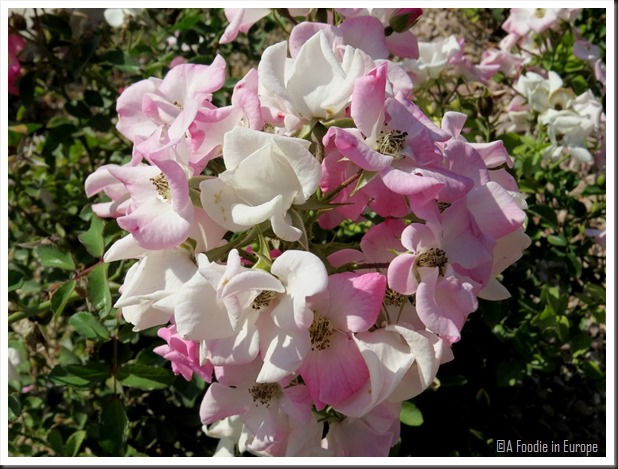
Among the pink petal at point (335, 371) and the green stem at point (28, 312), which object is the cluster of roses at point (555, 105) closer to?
the pink petal at point (335, 371)

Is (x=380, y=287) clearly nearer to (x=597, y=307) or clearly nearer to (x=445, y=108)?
(x=445, y=108)

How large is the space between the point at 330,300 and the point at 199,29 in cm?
148

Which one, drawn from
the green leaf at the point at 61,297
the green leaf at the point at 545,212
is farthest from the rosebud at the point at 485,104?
the green leaf at the point at 61,297

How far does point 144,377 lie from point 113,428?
0.13 metres

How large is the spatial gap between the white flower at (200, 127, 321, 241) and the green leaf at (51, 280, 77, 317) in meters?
0.54

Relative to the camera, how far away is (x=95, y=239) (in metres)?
1.40

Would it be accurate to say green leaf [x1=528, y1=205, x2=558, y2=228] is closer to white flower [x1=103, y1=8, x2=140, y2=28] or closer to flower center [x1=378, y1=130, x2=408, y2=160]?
flower center [x1=378, y1=130, x2=408, y2=160]

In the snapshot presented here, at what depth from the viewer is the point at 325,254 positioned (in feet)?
3.55

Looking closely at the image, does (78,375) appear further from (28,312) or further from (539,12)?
(539,12)

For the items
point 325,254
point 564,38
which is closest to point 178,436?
point 325,254

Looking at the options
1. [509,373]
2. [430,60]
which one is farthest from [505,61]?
[509,373]

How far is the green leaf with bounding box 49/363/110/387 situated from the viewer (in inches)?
57.7

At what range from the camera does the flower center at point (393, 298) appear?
1033mm

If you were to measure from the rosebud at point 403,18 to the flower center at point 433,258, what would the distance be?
0.62 meters
